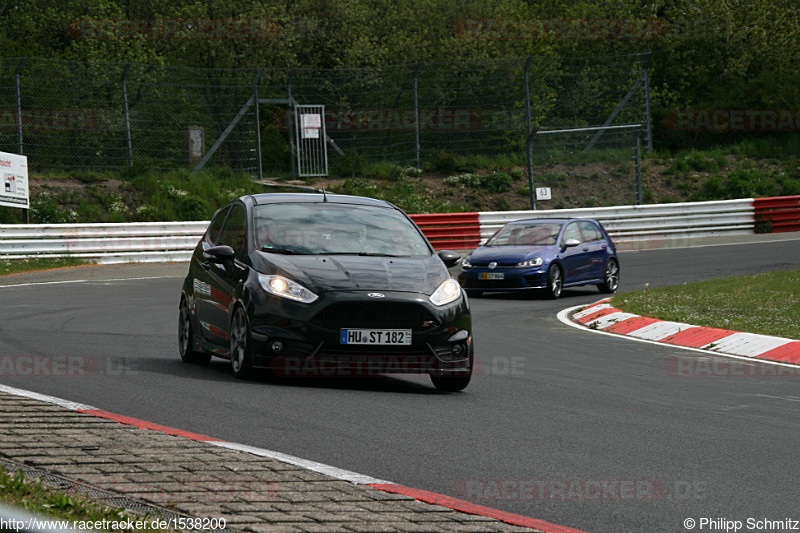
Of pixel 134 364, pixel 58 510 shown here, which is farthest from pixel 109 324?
pixel 58 510

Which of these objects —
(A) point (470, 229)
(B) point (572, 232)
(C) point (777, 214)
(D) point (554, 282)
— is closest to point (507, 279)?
(D) point (554, 282)

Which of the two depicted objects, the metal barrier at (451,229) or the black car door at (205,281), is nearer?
the black car door at (205,281)

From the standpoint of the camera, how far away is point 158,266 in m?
26.2

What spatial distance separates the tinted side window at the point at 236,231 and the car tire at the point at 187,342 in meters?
0.88

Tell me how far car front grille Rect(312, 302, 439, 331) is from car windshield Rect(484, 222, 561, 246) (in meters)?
12.5

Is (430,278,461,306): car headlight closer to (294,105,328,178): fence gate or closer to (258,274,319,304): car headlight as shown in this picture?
(258,274,319,304): car headlight

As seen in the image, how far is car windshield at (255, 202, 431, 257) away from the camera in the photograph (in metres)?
10.1

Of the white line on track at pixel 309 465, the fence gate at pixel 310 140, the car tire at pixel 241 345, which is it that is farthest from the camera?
the fence gate at pixel 310 140

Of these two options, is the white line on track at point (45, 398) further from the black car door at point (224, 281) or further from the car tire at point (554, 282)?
the car tire at point (554, 282)

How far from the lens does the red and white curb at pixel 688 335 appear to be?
1273cm

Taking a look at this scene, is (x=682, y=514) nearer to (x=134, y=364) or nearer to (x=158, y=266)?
(x=134, y=364)

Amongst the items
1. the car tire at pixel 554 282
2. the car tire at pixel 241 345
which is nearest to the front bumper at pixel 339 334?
the car tire at pixel 241 345

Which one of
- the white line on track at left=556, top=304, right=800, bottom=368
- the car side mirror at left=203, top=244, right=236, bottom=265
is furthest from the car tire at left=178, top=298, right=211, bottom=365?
the white line on track at left=556, top=304, right=800, bottom=368

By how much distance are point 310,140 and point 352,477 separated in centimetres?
3039
